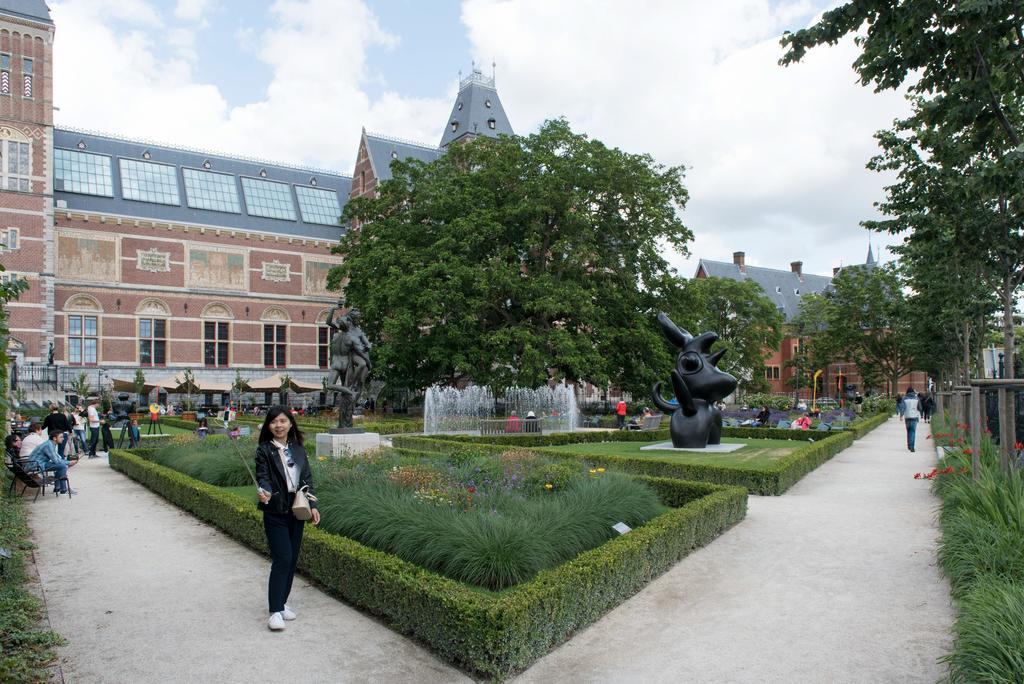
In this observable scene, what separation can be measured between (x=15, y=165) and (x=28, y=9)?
802cm

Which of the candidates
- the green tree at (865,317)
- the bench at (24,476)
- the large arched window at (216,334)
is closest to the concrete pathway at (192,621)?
the bench at (24,476)

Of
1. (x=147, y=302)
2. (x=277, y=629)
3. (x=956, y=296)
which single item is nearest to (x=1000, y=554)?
(x=277, y=629)

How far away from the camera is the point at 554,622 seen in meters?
5.43

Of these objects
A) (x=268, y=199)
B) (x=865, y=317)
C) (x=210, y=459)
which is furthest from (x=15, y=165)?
(x=865, y=317)

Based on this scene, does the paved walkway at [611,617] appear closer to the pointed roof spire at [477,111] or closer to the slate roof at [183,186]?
the slate roof at [183,186]

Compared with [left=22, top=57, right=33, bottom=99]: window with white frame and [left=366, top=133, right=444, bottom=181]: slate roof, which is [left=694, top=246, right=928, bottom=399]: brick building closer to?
[left=366, top=133, right=444, bottom=181]: slate roof

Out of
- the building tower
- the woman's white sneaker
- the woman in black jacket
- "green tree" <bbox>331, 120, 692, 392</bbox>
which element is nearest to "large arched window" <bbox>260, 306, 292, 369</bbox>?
the building tower

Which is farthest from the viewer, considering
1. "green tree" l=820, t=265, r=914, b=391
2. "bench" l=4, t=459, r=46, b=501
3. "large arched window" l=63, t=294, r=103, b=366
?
"green tree" l=820, t=265, r=914, b=391

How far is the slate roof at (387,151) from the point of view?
152 feet

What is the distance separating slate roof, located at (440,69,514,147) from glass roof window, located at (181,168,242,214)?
14438mm

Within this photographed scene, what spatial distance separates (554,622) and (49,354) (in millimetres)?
37021

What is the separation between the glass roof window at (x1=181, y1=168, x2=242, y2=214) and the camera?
43.0 metres

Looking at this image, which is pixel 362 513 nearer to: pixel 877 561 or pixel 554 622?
pixel 554 622

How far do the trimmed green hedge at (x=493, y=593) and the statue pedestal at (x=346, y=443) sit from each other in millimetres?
4980
